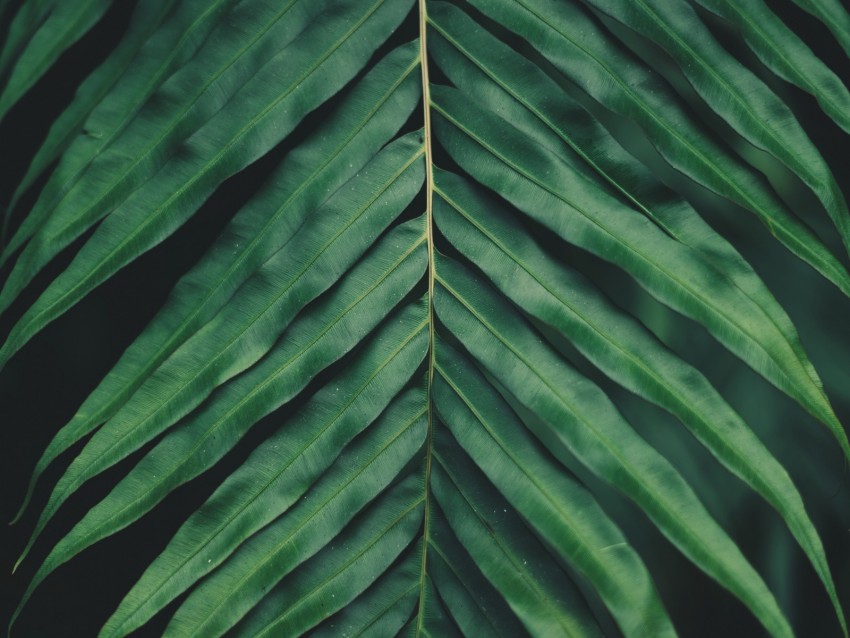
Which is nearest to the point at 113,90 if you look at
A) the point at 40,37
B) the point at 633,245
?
the point at 40,37

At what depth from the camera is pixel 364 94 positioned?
0.52 m

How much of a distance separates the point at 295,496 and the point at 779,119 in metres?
0.39

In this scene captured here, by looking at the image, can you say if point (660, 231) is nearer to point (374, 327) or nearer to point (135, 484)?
point (374, 327)

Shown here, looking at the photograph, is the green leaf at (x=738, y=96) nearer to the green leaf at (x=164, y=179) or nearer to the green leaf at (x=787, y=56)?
the green leaf at (x=787, y=56)

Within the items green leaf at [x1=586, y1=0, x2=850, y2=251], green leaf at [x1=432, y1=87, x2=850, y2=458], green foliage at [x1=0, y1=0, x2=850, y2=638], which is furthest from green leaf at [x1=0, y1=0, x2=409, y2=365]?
green leaf at [x1=586, y1=0, x2=850, y2=251]

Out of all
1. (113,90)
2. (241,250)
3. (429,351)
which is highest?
(113,90)

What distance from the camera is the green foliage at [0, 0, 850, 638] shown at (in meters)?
0.45

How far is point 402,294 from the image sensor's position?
1.66 feet

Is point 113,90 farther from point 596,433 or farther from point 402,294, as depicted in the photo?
point 596,433

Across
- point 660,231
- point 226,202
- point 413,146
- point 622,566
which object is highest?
point 226,202

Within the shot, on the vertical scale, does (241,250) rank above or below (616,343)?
above

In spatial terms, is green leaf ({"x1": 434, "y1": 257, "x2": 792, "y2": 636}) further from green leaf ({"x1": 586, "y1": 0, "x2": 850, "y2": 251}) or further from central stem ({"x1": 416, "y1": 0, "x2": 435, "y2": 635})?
green leaf ({"x1": 586, "y1": 0, "x2": 850, "y2": 251})

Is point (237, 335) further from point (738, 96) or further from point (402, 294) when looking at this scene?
point (738, 96)

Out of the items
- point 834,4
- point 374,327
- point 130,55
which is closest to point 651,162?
point 834,4
